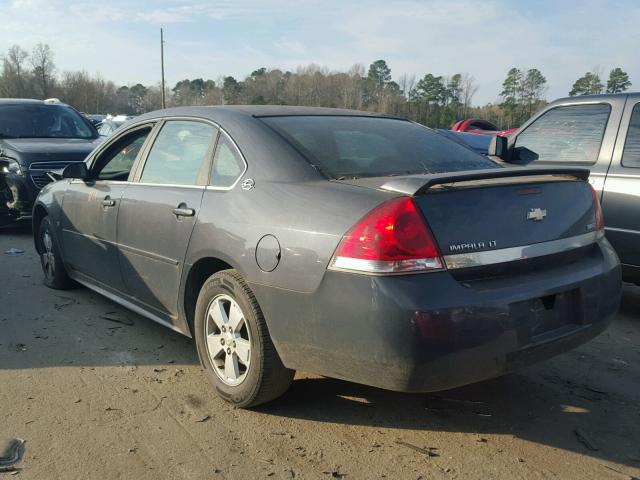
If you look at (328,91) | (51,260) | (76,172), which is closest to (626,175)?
(76,172)

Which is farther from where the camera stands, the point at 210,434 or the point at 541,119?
the point at 541,119

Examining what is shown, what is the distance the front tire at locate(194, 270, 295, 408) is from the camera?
119 inches

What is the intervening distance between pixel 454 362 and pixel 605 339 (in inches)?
96.0

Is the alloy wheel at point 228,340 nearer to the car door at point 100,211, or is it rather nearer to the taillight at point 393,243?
the taillight at point 393,243

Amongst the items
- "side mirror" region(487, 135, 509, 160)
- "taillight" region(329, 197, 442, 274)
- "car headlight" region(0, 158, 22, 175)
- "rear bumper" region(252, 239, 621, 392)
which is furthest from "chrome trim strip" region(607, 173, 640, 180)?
"car headlight" region(0, 158, 22, 175)

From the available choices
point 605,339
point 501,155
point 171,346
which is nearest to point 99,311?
point 171,346

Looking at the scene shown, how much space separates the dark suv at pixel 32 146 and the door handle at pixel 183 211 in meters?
4.70

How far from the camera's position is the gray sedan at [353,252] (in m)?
2.56

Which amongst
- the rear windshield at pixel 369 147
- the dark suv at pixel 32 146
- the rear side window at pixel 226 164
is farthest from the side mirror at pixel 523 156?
the dark suv at pixel 32 146

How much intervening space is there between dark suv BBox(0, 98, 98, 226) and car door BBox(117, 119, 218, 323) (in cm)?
406

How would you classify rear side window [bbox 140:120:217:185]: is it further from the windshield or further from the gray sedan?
the windshield

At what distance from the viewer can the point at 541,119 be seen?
5812 mm

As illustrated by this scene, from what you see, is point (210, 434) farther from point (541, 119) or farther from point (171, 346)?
point (541, 119)

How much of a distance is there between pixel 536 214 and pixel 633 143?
261 centimetres
